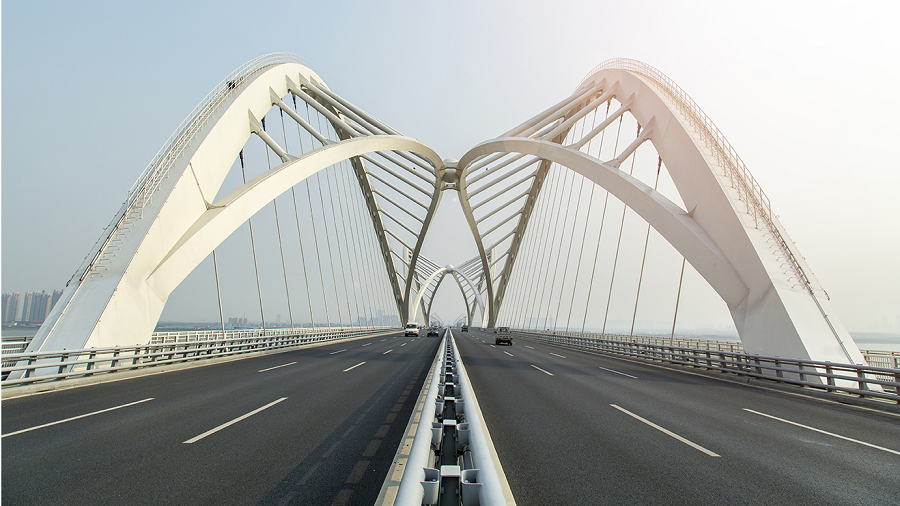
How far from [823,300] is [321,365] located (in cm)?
1637

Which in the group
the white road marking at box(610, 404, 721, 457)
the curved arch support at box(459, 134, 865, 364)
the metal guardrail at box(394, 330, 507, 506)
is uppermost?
the curved arch support at box(459, 134, 865, 364)

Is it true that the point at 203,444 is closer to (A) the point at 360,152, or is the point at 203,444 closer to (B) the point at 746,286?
(B) the point at 746,286

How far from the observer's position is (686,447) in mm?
5359

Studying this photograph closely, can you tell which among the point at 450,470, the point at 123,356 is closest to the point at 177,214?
the point at 123,356

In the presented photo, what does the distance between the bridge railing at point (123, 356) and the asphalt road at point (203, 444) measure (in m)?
1.13

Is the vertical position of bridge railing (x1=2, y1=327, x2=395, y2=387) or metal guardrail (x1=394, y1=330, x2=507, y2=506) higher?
metal guardrail (x1=394, y1=330, x2=507, y2=506)

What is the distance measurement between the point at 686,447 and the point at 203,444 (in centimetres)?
600

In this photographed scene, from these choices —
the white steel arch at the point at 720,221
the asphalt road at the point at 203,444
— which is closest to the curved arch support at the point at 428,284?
the white steel arch at the point at 720,221

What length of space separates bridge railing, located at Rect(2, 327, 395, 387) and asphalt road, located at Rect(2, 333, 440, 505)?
1.13 m

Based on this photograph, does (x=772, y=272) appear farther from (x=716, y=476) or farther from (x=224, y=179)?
(x=224, y=179)

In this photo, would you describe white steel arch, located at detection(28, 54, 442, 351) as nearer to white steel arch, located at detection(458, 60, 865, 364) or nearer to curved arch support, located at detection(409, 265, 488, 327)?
white steel arch, located at detection(458, 60, 865, 364)

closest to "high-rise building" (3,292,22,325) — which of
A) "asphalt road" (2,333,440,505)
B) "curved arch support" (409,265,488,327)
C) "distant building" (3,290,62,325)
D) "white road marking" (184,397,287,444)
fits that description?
"distant building" (3,290,62,325)

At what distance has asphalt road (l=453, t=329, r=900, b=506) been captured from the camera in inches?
154

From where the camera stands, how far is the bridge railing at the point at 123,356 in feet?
31.0
